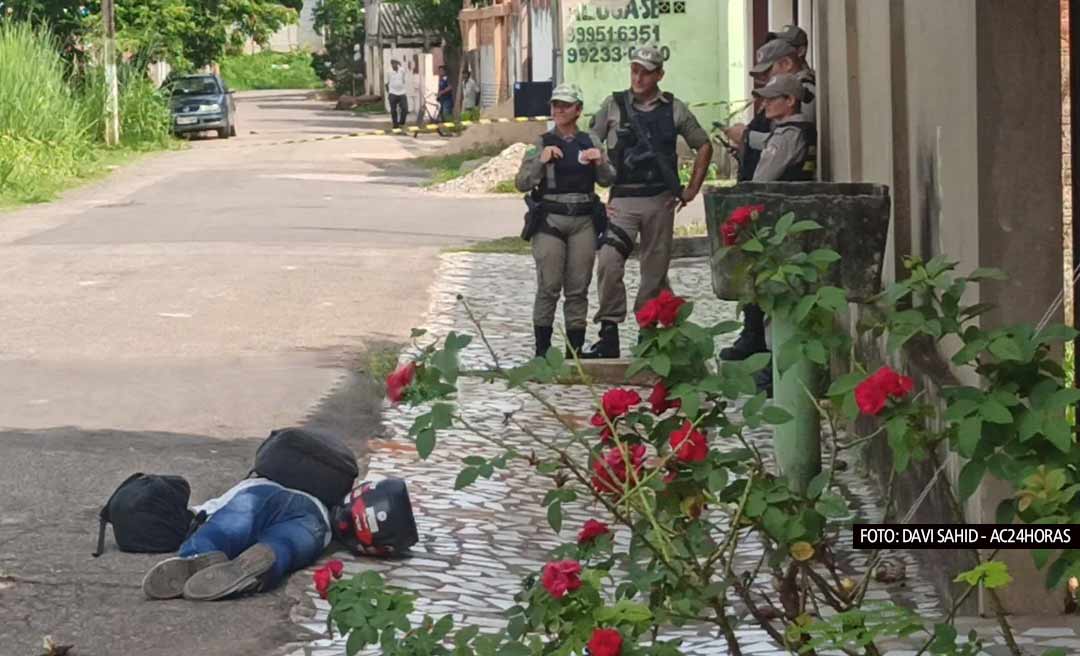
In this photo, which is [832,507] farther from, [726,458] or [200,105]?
[200,105]

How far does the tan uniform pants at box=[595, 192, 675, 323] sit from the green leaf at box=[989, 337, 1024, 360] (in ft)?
24.6

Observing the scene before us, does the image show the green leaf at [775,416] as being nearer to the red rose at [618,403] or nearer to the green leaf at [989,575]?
the red rose at [618,403]

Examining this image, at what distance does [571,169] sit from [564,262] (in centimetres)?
56

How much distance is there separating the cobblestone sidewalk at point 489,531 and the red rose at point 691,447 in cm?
62

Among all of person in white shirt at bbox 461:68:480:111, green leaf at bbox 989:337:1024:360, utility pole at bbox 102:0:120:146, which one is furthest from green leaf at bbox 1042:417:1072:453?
person in white shirt at bbox 461:68:480:111

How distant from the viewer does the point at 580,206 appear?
1140 centimetres

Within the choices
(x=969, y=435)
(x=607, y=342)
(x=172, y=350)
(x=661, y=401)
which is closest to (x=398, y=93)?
(x=172, y=350)

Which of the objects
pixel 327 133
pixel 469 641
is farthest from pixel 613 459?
pixel 327 133

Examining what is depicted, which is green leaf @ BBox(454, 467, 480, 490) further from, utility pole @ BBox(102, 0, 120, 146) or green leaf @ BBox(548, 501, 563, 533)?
utility pole @ BBox(102, 0, 120, 146)

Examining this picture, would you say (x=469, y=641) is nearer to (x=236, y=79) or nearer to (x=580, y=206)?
(x=580, y=206)

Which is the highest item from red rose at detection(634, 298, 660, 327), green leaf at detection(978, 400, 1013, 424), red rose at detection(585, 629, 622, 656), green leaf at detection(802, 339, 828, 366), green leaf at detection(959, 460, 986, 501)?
red rose at detection(634, 298, 660, 327)

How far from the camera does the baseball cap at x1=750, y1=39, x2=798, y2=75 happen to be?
34.8ft

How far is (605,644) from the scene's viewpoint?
3967mm

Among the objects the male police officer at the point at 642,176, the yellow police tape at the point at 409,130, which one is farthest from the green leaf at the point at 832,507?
the yellow police tape at the point at 409,130
